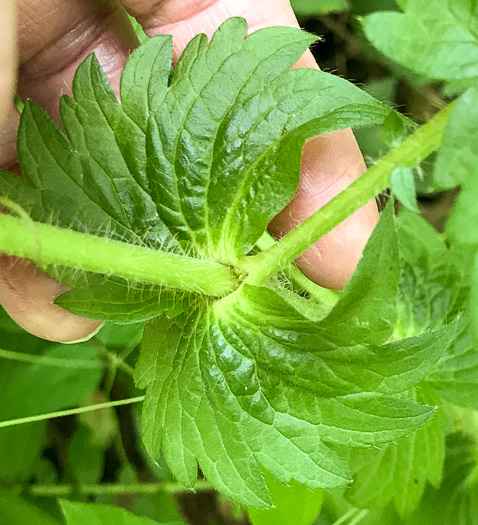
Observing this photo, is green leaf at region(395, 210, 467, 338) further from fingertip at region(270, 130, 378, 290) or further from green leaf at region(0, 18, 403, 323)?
green leaf at region(0, 18, 403, 323)

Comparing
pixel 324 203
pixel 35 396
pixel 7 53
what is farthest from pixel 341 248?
pixel 35 396

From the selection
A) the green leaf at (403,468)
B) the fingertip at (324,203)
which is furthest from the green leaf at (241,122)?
the green leaf at (403,468)

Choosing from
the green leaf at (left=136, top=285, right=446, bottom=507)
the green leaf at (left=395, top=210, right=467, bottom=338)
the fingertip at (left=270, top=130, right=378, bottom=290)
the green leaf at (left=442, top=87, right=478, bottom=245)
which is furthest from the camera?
the green leaf at (left=395, top=210, right=467, bottom=338)

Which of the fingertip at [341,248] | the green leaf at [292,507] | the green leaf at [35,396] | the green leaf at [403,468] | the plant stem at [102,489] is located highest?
the fingertip at [341,248]

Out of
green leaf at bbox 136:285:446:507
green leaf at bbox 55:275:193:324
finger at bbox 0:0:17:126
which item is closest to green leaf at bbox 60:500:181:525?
green leaf at bbox 136:285:446:507

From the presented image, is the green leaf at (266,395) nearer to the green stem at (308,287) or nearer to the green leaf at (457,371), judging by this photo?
the green stem at (308,287)

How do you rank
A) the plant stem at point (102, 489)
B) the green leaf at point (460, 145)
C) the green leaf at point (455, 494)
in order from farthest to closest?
the plant stem at point (102, 489) < the green leaf at point (455, 494) < the green leaf at point (460, 145)

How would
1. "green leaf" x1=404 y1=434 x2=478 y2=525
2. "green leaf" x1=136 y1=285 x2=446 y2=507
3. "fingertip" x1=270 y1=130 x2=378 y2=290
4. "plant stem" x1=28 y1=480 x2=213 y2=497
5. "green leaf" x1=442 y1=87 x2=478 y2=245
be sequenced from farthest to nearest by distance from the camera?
"plant stem" x1=28 y1=480 x2=213 y2=497
"green leaf" x1=404 y1=434 x2=478 y2=525
"fingertip" x1=270 y1=130 x2=378 y2=290
"green leaf" x1=136 y1=285 x2=446 y2=507
"green leaf" x1=442 y1=87 x2=478 y2=245
